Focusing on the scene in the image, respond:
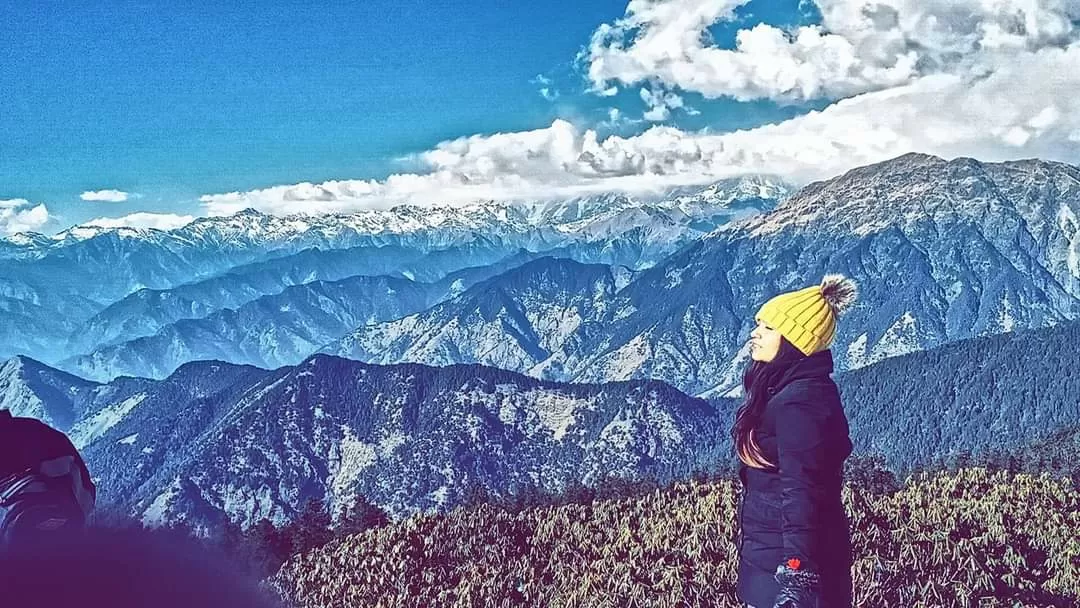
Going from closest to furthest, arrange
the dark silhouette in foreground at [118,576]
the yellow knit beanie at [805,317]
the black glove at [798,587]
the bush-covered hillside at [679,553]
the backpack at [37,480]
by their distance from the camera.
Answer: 1. the dark silhouette in foreground at [118,576]
2. the backpack at [37,480]
3. the black glove at [798,587]
4. the yellow knit beanie at [805,317]
5. the bush-covered hillside at [679,553]

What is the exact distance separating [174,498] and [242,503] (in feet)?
43.3

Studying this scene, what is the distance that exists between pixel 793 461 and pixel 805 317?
3.38 feet

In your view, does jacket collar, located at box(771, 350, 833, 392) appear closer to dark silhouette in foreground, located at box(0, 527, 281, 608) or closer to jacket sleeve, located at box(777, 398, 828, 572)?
jacket sleeve, located at box(777, 398, 828, 572)

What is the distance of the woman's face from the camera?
19.6ft

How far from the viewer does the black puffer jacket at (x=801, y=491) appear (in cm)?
536

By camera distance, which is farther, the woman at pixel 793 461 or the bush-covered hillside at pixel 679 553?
the bush-covered hillside at pixel 679 553

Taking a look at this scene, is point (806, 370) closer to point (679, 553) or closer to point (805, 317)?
point (805, 317)

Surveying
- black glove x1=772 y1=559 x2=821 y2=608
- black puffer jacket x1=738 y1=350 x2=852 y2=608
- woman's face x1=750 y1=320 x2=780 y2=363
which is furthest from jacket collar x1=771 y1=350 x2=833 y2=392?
black glove x1=772 y1=559 x2=821 y2=608

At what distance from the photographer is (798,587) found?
17.4 ft

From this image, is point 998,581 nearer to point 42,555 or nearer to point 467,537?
point 467,537

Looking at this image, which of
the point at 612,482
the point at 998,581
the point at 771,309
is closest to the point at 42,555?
the point at 771,309

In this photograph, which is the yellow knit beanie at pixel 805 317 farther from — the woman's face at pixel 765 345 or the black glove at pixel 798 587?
the black glove at pixel 798 587

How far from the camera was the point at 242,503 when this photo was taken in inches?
7790

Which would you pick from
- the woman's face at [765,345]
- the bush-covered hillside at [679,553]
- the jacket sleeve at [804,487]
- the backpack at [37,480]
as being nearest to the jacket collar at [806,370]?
the woman's face at [765,345]
